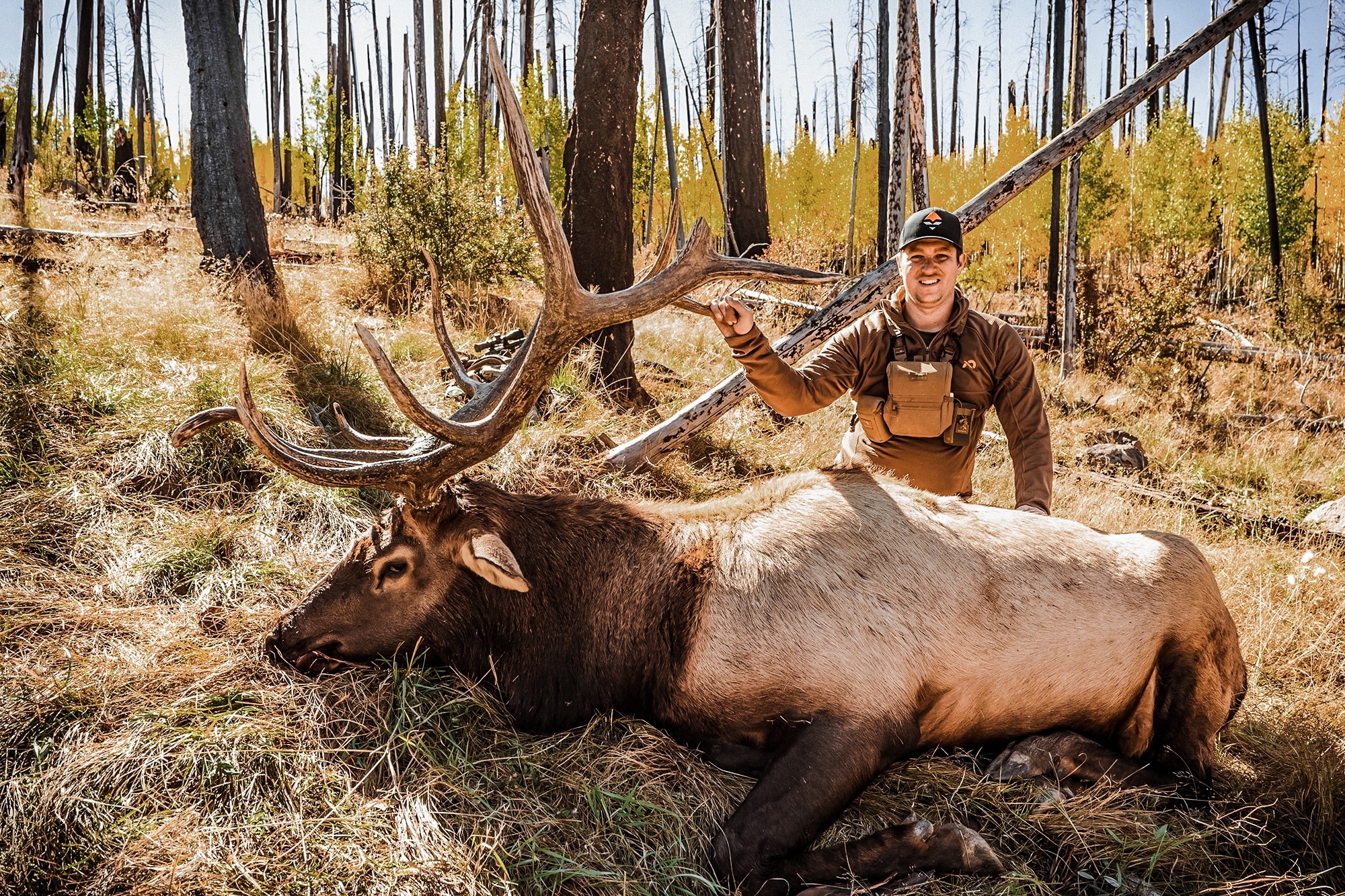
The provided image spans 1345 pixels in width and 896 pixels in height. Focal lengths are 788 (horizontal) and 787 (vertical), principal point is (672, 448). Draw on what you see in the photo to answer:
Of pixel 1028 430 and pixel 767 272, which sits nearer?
pixel 767 272

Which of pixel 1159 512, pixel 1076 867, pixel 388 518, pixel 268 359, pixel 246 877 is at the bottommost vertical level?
pixel 1076 867

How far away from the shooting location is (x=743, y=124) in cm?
1220

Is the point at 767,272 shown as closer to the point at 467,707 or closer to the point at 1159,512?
the point at 467,707

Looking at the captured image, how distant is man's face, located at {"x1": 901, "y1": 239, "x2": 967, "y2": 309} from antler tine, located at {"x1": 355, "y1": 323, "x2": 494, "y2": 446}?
233 cm

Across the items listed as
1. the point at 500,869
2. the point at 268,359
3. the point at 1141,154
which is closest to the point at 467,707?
the point at 500,869

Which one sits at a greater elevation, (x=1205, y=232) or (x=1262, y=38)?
(x=1262, y=38)

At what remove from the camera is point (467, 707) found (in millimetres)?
3205

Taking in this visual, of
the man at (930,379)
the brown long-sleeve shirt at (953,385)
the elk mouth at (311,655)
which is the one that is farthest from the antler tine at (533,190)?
the elk mouth at (311,655)

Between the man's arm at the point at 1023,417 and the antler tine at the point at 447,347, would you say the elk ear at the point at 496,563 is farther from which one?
the man's arm at the point at 1023,417

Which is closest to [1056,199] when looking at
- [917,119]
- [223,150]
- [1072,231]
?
[1072,231]

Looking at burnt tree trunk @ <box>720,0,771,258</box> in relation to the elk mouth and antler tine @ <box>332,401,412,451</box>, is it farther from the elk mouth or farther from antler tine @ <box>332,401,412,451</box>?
the elk mouth

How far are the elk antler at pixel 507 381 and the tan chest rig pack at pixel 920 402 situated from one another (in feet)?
2.92

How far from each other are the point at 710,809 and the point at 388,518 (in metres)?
1.78

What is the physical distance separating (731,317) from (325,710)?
234 cm
